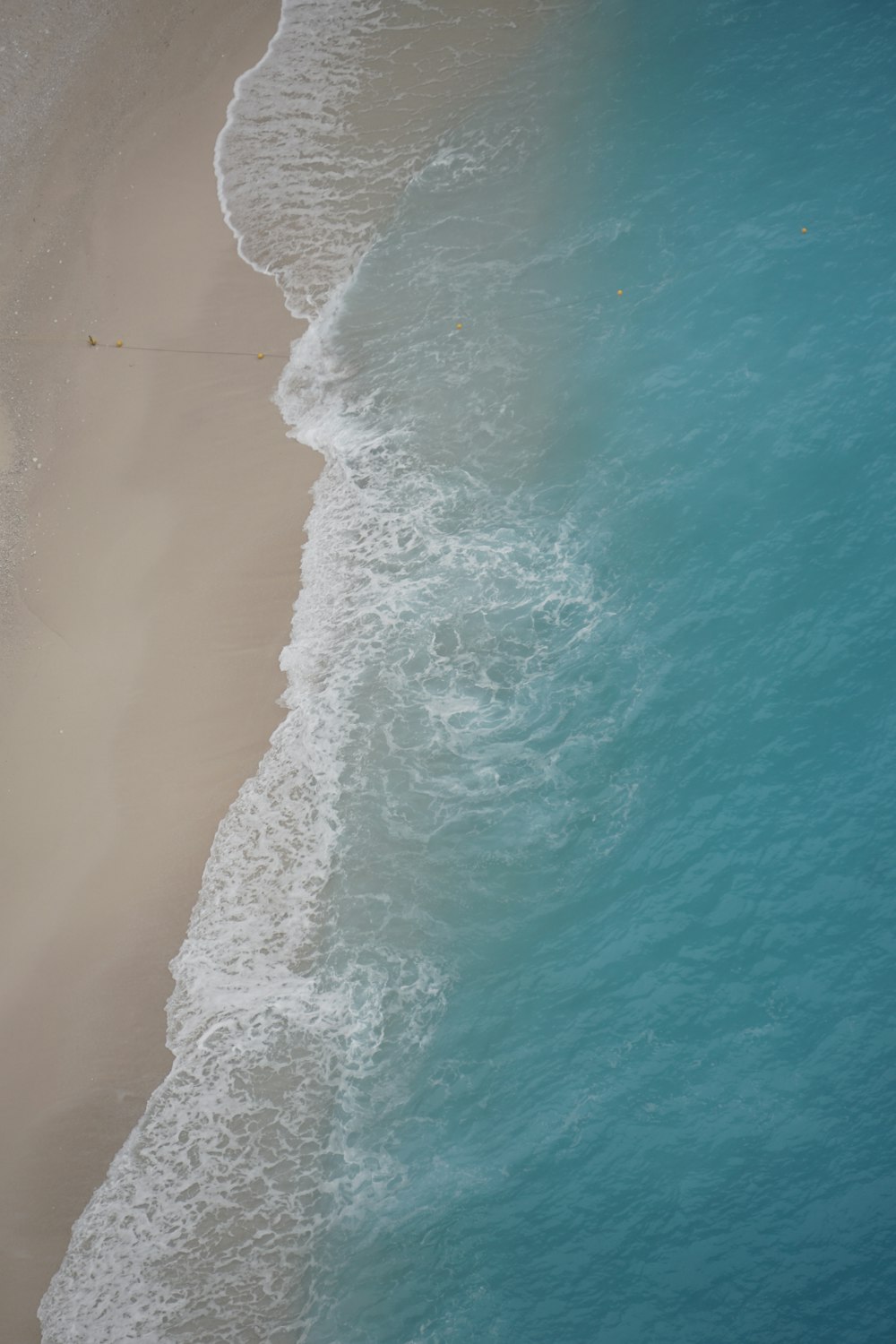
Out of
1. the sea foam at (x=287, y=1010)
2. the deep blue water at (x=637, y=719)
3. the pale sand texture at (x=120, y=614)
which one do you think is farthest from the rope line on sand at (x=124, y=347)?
the deep blue water at (x=637, y=719)

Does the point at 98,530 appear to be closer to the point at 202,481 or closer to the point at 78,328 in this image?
the point at 202,481

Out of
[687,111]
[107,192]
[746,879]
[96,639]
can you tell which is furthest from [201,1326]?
[687,111]

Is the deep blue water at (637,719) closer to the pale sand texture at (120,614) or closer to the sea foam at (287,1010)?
the sea foam at (287,1010)

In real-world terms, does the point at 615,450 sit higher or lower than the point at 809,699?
higher

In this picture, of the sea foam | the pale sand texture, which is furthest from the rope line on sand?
the sea foam

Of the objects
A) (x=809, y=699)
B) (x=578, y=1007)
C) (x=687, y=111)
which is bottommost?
(x=578, y=1007)

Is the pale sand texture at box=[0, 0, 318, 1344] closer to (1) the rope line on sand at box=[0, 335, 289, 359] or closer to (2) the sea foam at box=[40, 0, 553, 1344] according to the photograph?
(1) the rope line on sand at box=[0, 335, 289, 359]

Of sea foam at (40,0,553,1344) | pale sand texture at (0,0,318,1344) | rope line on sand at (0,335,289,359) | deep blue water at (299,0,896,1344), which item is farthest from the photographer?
rope line on sand at (0,335,289,359)
